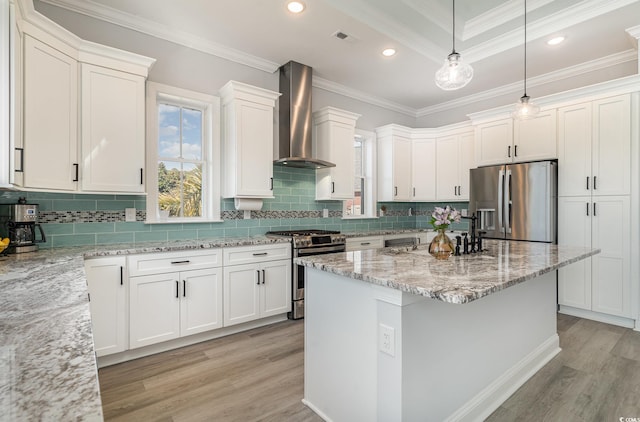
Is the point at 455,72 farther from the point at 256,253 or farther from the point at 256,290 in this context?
the point at 256,290

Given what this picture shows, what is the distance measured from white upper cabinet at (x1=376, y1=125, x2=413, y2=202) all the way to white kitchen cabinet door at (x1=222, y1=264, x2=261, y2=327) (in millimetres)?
2682

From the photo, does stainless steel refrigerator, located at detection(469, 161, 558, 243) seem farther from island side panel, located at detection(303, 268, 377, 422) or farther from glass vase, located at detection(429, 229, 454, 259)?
island side panel, located at detection(303, 268, 377, 422)

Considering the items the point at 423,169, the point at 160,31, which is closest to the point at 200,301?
the point at 160,31

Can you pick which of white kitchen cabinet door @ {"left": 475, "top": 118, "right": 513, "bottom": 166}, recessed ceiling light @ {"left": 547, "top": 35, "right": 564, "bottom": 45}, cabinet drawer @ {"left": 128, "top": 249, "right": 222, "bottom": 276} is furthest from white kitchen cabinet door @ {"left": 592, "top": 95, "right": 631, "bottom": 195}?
cabinet drawer @ {"left": 128, "top": 249, "right": 222, "bottom": 276}

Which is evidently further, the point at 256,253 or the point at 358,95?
the point at 358,95

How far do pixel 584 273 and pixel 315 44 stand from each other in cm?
388

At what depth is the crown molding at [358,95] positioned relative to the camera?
4516mm

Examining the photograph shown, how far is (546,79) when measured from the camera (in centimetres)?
439

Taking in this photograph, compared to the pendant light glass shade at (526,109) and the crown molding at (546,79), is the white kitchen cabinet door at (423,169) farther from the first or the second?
the pendant light glass shade at (526,109)

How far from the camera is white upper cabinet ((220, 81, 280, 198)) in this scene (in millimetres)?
3512

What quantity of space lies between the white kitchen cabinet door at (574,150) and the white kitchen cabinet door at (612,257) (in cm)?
23

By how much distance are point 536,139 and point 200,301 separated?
13.8 ft

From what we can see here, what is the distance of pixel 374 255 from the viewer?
7.24ft

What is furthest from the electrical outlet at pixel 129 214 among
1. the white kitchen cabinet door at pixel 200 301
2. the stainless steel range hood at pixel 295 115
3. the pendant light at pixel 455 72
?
the pendant light at pixel 455 72
